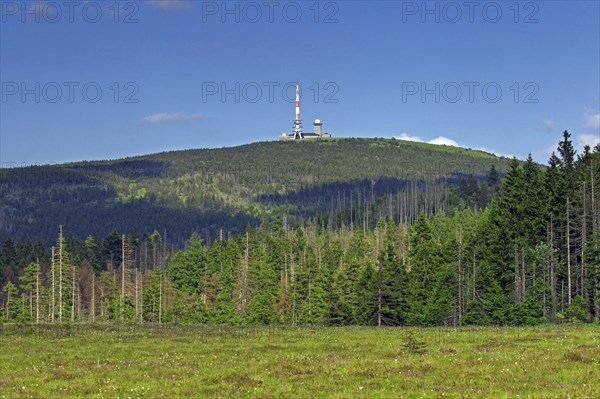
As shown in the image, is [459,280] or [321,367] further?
[459,280]

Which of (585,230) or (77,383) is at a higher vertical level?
(585,230)

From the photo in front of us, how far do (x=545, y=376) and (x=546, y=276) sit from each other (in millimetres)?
50225

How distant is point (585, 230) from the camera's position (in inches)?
2886

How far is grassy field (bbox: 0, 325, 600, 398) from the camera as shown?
27.5 metres

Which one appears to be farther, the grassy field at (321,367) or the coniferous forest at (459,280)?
the coniferous forest at (459,280)

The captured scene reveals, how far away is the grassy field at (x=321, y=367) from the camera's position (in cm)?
2750

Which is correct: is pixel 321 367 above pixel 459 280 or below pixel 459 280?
below

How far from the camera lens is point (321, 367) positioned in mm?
34250

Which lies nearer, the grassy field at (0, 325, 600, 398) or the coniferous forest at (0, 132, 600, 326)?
the grassy field at (0, 325, 600, 398)

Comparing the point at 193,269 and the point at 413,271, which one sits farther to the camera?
the point at 193,269

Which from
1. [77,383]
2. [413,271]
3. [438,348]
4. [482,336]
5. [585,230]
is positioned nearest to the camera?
[77,383]

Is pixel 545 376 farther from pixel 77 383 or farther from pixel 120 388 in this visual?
pixel 77 383

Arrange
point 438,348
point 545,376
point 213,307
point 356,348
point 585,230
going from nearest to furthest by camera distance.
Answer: point 545,376
point 438,348
point 356,348
point 585,230
point 213,307

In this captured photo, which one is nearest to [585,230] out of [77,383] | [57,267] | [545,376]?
[545,376]
